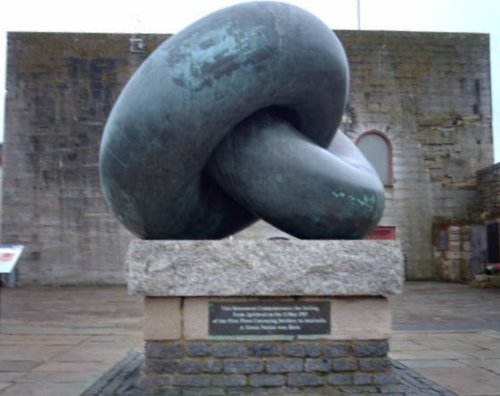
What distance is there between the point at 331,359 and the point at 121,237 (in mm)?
15716

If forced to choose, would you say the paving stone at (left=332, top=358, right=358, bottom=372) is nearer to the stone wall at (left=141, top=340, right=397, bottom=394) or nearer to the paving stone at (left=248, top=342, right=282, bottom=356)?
the stone wall at (left=141, top=340, right=397, bottom=394)

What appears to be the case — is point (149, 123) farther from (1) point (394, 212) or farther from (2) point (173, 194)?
(1) point (394, 212)

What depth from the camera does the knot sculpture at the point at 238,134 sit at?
3.76m

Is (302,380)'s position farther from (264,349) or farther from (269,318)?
(269,318)

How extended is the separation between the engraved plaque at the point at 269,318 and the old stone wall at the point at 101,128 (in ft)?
50.9

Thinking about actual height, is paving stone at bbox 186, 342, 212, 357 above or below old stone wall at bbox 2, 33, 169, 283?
below

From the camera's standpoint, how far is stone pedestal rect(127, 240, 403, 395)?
152 inches

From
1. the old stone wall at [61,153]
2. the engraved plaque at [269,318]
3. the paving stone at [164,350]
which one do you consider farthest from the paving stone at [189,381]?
the old stone wall at [61,153]

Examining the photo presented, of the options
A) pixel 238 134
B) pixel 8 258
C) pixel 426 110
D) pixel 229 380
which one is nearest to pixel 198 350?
pixel 229 380

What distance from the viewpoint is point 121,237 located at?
62.6 ft

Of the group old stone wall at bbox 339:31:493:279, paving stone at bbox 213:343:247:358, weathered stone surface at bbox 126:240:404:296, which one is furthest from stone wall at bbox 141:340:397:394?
old stone wall at bbox 339:31:493:279

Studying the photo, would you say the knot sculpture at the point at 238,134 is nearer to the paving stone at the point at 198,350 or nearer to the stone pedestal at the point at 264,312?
the stone pedestal at the point at 264,312

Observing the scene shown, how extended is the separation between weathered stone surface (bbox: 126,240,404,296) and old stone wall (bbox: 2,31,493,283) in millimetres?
15503

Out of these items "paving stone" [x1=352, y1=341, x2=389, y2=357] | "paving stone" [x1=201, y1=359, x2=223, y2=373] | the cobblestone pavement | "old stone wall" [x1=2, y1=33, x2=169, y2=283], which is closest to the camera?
"paving stone" [x1=201, y1=359, x2=223, y2=373]
